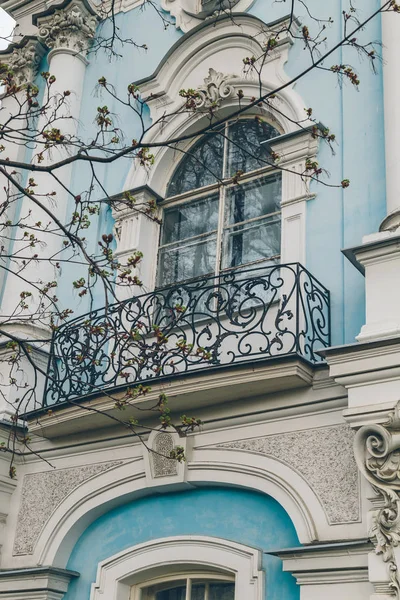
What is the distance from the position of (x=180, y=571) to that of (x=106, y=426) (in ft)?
4.84

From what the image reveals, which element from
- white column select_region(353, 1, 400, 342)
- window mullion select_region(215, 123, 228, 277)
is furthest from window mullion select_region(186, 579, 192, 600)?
window mullion select_region(215, 123, 228, 277)

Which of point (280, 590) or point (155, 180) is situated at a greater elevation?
point (155, 180)

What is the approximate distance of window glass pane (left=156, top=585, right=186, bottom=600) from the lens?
762 cm

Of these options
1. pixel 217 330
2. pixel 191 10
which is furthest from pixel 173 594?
pixel 191 10

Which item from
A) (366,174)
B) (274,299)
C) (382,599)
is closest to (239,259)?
(274,299)

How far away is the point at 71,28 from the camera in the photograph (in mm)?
11102

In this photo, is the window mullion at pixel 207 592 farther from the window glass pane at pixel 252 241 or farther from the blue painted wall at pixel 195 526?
the window glass pane at pixel 252 241

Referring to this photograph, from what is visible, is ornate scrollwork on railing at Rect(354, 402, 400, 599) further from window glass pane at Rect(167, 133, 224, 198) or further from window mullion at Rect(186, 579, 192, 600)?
window glass pane at Rect(167, 133, 224, 198)

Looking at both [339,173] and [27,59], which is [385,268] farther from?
[27,59]

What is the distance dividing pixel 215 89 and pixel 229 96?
0.19 meters

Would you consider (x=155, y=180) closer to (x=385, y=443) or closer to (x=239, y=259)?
(x=239, y=259)

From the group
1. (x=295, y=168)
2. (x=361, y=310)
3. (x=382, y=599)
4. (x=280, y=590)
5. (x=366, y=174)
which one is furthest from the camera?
(x=295, y=168)

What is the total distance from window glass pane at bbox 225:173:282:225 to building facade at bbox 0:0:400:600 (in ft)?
0.05

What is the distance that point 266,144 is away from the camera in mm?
8789
